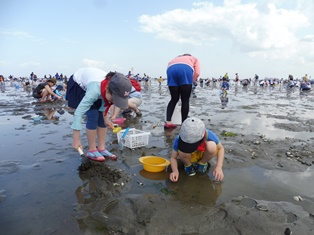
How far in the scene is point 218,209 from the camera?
246cm

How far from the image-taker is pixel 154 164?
3629 mm

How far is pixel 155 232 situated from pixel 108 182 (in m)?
1.09

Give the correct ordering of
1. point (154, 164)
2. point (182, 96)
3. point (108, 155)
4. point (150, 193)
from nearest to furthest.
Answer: point (150, 193)
point (154, 164)
point (108, 155)
point (182, 96)

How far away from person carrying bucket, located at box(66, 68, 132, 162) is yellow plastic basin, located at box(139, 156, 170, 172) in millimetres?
626

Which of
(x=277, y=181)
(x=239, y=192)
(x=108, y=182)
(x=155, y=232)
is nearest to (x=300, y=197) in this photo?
(x=277, y=181)

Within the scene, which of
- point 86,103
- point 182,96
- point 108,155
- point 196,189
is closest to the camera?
point 196,189

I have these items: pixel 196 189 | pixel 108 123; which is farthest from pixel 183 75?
pixel 196 189

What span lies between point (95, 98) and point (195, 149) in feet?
5.12

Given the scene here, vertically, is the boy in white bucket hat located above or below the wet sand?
above

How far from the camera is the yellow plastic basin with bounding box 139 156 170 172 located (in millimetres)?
3357

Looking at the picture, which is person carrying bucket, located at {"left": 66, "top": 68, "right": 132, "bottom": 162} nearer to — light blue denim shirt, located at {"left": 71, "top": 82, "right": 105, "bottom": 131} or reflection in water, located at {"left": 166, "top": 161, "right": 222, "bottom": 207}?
light blue denim shirt, located at {"left": 71, "top": 82, "right": 105, "bottom": 131}

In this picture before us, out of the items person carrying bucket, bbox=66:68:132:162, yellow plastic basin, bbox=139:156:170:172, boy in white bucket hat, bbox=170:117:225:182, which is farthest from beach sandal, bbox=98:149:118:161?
boy in white bucket hat, bbox=170:117:225:182

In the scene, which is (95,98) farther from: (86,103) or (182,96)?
(182,96)

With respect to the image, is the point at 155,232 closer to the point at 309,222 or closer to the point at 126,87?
the point at 309,222
